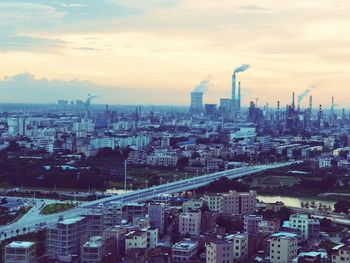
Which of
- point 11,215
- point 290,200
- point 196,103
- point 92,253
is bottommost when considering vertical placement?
point 290,200

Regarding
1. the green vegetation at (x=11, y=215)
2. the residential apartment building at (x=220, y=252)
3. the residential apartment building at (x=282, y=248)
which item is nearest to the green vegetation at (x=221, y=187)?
the green vegetation at (x=11, y=215)

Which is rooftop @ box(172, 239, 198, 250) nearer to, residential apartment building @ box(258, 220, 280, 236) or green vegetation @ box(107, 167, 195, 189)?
residential apartment building @ box(258, 220, 280, 236)

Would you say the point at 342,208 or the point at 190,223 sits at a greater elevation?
the point at 190,223

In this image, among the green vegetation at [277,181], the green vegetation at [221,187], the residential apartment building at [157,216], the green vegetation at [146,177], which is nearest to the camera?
the residential apartment building at [157,216]

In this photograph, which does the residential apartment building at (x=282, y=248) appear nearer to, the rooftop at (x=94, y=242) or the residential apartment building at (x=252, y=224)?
the residential apartment building at (x=252, y=224)

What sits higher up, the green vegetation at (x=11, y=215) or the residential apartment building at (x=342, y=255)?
the residential apartment building at (x=342, y=255)

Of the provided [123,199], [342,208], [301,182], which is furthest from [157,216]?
[301,182]

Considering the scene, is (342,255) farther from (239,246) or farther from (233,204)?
(233,204)
